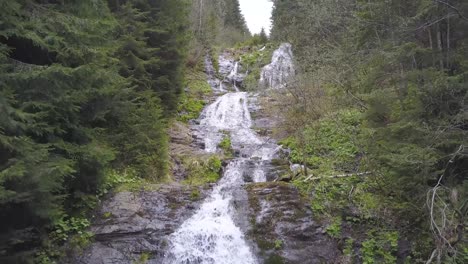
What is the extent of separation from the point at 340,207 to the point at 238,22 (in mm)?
40195

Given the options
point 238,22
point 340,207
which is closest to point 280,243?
point 340,207

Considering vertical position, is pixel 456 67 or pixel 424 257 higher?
pixel 456 67

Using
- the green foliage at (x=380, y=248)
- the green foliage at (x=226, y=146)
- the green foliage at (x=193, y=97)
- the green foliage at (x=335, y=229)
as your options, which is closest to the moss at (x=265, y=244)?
the green foliage at (x=335, y=229)

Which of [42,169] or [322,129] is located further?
[322,129]

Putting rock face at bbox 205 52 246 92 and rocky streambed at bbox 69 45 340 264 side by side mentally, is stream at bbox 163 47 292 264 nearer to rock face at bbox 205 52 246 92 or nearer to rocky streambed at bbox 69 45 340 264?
rocky streambed at bbox 69 45 340 264

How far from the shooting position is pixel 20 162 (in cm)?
553

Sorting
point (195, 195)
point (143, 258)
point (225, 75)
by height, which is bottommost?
point (143, 258)

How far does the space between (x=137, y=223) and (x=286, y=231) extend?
11.3 feet

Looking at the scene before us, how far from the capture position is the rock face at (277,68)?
20209mm

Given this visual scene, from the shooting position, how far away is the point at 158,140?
38.0ft

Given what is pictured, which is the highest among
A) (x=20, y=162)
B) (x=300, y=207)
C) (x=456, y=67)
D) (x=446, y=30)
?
(x=446, y=30)

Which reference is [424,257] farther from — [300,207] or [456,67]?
[456,67]

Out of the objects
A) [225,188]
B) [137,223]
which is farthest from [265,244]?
[137,223]

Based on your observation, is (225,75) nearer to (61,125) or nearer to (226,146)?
(226,146)
